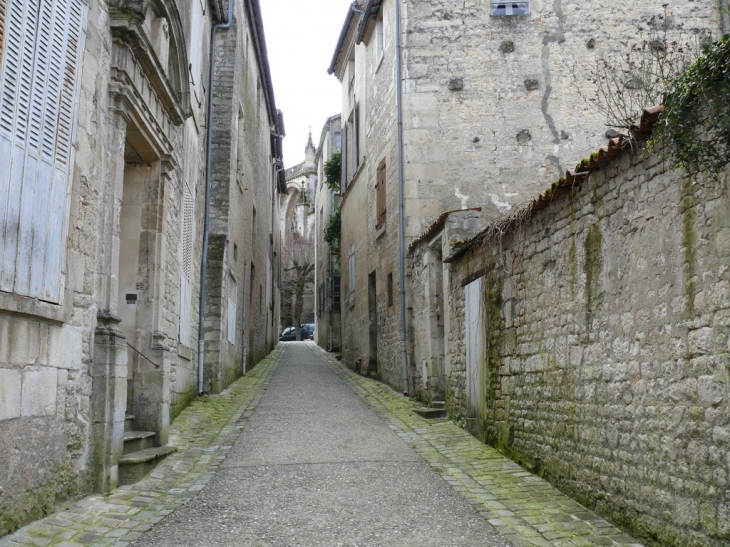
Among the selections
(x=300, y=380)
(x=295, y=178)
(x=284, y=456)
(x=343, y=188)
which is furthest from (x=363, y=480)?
(x=295, y=178)

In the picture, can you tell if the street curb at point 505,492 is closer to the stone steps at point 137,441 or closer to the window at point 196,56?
the stone steps at point 137,441

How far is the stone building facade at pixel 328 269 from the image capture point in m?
23.7

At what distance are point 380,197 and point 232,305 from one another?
11.7 ft

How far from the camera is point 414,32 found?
12734 millimetres

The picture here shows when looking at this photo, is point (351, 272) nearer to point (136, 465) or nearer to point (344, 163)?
point (344, 163)

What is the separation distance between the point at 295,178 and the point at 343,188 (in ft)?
98.6

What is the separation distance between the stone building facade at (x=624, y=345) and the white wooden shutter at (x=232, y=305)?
21.2 feet

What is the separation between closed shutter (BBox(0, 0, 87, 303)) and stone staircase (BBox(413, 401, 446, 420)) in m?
5.92

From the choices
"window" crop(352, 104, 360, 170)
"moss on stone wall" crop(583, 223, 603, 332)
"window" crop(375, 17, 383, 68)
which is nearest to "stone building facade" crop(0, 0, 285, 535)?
"moss on stone wall" crop(583, 223, 603, 332)

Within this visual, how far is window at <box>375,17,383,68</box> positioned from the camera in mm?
14320

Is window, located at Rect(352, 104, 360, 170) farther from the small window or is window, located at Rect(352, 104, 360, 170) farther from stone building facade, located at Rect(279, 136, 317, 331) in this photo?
stone building facade, located at Rect(279, 136, 317, 331)

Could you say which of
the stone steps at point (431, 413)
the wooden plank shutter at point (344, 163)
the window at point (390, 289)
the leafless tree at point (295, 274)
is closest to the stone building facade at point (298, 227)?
the leafless tree at point (295, 274)

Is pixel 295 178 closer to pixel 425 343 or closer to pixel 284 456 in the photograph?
pixel 425 343

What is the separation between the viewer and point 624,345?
4926 mm
